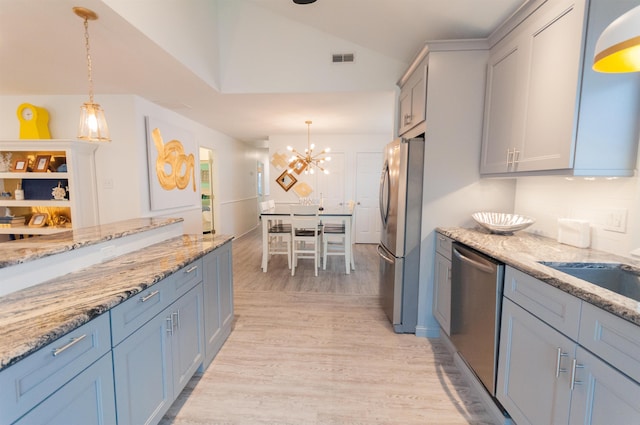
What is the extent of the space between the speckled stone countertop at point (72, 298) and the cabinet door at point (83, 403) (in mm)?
189

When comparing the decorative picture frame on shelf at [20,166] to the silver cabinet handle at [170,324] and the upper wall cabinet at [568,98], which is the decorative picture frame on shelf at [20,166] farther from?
the upper wall cabinet at [568,98]

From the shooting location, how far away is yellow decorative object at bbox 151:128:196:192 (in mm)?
3500

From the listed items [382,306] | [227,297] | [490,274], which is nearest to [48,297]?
[227,297]

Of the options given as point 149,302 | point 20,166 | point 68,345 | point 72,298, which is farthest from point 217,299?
point 20,166

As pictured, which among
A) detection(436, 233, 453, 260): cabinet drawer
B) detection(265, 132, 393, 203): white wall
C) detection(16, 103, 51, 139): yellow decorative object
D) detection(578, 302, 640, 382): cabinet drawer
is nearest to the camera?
detection(578, 302, 640, 382): cabinet drawer

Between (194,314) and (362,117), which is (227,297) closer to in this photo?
(194,314)

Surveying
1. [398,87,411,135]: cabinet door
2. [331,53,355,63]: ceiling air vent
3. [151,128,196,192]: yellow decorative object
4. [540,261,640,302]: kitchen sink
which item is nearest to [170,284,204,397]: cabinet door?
[540,261,640,302]: kitchen sink

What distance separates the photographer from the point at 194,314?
1.70 meters

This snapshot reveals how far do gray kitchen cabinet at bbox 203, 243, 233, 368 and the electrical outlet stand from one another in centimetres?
239

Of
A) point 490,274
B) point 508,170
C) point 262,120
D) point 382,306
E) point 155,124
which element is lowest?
point 382,306

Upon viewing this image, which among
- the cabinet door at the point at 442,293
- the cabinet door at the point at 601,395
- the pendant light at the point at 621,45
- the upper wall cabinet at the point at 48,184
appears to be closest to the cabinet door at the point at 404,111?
the cabinet door at the point at 442,293

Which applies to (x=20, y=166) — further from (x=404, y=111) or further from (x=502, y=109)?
(x=502, y=109)

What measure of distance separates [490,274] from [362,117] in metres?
3.23

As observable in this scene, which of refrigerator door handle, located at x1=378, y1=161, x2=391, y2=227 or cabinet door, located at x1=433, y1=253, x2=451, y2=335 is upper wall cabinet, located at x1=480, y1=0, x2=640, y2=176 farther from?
refrigerator door handle, located at x1=378, y1=161, x2=391, y2=227
